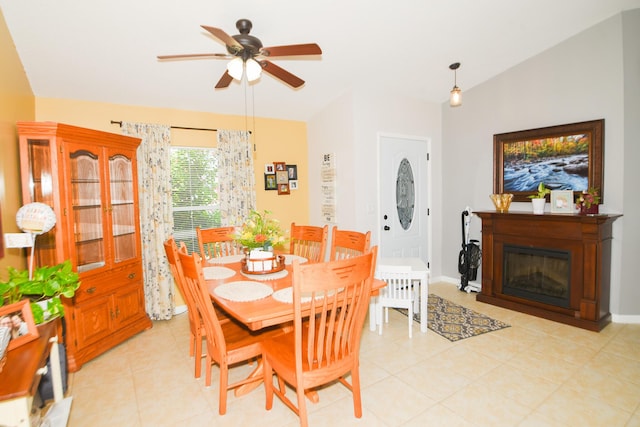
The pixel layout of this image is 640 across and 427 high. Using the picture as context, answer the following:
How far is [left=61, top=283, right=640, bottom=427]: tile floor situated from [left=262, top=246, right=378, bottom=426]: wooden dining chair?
32 centimetres

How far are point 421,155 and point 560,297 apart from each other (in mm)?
2361

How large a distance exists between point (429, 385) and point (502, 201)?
2.52 metres

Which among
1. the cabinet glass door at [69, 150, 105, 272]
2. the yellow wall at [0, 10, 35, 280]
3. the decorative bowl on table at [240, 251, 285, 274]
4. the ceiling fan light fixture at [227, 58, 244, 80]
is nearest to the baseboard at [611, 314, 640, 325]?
the decorative bowl on table at [240, 251, 285, 274]

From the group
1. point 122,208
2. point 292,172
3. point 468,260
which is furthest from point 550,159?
point 122,208

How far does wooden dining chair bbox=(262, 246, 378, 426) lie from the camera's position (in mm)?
1559

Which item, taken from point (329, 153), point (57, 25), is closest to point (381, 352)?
point (329, 153)

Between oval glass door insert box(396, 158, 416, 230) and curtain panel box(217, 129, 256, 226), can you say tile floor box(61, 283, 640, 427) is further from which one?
oval glass door insert box(396, 158, 416, 230)

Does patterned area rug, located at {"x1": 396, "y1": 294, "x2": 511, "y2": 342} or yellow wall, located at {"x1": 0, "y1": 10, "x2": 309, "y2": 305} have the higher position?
yellow wall, located at {"x1": 0, "y1": 10, "x2": 309, "y2": 305}

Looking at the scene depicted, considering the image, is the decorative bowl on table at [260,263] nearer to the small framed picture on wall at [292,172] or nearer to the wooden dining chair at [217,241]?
the wooden dining chair at [217,241]

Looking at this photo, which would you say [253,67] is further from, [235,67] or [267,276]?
[267,276]

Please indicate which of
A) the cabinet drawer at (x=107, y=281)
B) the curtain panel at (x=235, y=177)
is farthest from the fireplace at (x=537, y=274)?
the cabinet drawer at (x=107, y=281)

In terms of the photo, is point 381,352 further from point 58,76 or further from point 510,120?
point 58,76

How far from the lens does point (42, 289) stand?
1.84 m

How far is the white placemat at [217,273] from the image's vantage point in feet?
7.79
